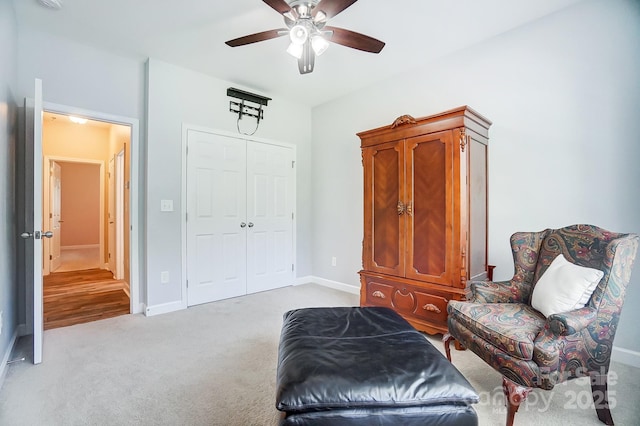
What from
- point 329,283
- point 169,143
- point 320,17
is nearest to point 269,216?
point 329,283

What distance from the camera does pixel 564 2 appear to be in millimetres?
2275

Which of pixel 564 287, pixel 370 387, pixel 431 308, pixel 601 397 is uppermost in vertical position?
pixel 564 287

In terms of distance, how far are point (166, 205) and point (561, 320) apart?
3.40m

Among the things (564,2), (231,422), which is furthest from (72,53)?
(564,2)

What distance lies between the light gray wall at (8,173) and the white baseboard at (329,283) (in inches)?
116

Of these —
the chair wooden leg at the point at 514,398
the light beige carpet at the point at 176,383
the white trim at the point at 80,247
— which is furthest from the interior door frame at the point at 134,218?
the white trim at the point at 80,247

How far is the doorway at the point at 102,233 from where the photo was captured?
336cm

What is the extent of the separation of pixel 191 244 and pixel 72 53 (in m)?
2.14

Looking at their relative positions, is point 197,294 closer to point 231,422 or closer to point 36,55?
point 231,422

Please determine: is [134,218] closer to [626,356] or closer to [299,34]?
[299,34]

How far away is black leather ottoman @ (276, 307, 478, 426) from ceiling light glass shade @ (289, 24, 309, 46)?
191 cm

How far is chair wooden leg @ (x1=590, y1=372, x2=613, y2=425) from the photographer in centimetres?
151

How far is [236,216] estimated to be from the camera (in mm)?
3760

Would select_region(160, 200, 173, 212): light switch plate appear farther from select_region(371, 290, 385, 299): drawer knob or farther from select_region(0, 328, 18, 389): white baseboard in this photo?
select_region(371, 290, 385, 299): drawer knob
